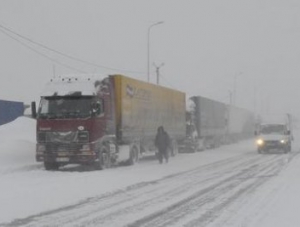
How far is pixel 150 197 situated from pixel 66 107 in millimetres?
8393

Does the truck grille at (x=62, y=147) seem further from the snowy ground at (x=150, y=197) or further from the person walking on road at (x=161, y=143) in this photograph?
the person walking on road at (x=161, y=143)

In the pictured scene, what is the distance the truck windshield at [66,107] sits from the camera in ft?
74.0

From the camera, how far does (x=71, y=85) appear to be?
2314cm

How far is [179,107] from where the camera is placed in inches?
1453

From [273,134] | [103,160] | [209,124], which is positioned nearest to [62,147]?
[103,160]

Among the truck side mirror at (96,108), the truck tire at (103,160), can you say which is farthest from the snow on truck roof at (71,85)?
the truck tire at (103,160)

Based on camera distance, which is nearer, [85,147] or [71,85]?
[85,147]

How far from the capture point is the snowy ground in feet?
37.8

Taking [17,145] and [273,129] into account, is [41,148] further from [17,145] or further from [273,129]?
[273,129]

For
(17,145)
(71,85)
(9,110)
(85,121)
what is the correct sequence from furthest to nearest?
(9,110) → (17,145) → (71,85) → (85,121)

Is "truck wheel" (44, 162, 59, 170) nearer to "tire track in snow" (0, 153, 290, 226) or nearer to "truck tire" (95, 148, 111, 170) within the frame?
"truck tire" (95, 148, 111, 170)

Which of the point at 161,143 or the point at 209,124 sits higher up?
the point at 209,124

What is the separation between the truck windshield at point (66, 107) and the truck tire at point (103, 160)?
1696 millimetres

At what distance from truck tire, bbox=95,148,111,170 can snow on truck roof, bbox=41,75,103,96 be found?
7.53 feet
